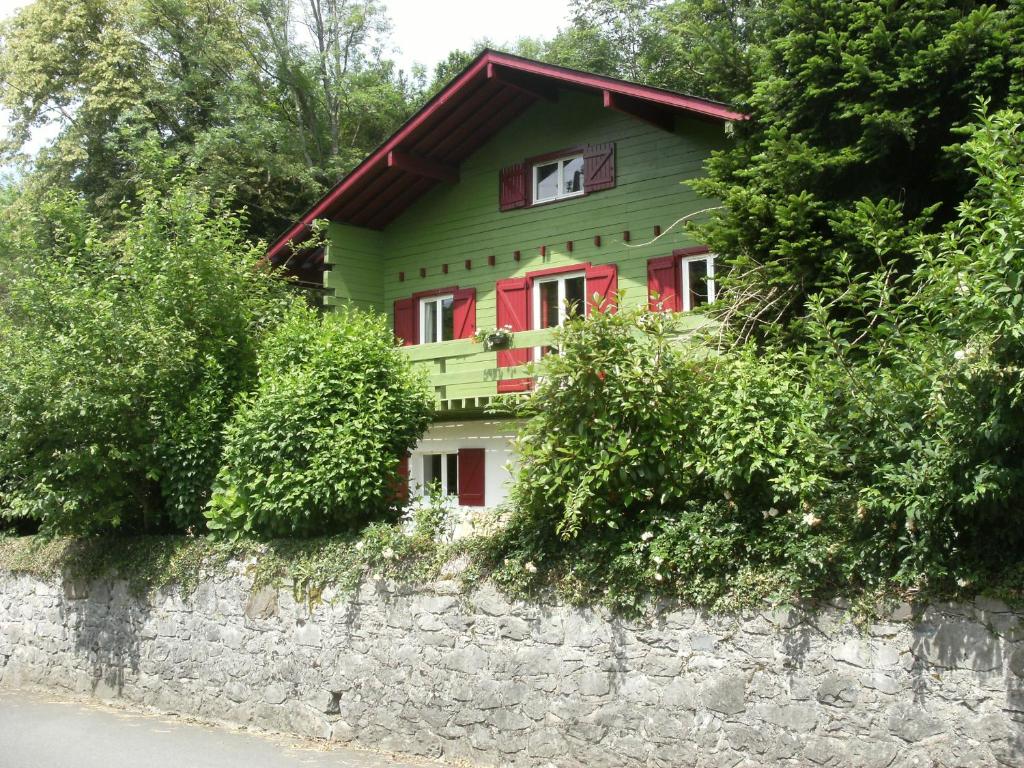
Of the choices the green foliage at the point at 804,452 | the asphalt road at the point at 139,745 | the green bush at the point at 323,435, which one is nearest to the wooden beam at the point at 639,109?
the green bush at the point at 323,435

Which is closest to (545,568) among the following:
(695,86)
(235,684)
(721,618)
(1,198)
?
(721,618)

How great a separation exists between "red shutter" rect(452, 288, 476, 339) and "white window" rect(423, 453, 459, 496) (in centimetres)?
232

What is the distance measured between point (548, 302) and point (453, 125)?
11.9 feet

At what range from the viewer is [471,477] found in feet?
58.2

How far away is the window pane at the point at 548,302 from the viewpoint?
17.4m

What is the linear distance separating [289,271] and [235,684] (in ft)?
37.9

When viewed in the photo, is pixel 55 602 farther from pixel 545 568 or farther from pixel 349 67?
pixel 349 67

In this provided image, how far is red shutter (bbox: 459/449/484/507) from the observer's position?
1770 centimetres

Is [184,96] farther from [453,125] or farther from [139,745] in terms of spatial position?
[139,745]

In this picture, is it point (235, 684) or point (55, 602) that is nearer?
point (235, 684)

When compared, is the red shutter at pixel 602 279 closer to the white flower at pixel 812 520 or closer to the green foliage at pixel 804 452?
the green foliage at pixel 804 452

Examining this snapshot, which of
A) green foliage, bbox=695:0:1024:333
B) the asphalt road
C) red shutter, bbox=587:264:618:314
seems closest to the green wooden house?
red shutter, bbox=587:264:618:314

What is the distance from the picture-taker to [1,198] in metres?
34.4

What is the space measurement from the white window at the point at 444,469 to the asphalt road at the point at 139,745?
804 centimetres
